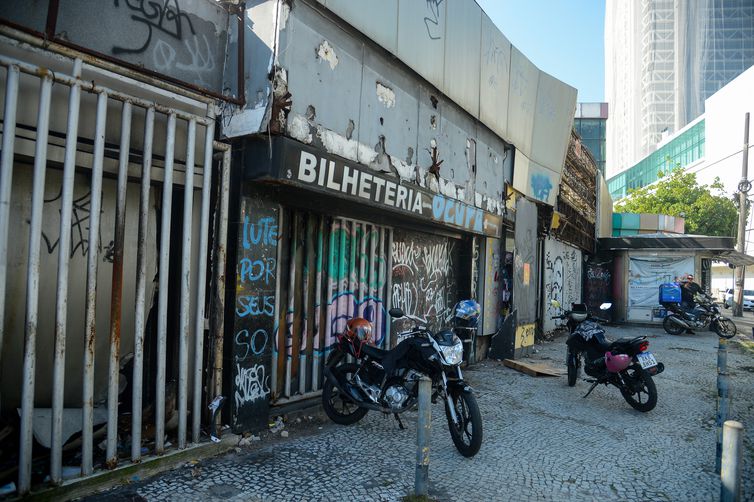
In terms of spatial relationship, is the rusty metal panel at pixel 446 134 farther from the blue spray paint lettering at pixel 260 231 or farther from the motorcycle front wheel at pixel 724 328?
the motorcycle front wheel at pixel 724 328

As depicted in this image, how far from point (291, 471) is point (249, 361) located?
3.55ft

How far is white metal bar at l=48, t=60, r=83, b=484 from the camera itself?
3.09 meters

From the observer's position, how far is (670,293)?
13961 millimetres

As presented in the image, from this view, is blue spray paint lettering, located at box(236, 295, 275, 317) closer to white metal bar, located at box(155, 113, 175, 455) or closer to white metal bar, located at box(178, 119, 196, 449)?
white metal bar, located at box(178, 119, 196, 449)

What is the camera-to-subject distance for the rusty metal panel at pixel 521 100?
9836mm

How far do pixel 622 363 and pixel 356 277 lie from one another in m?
3.53

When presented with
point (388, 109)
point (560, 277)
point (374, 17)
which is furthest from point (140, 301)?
point (560, 277)

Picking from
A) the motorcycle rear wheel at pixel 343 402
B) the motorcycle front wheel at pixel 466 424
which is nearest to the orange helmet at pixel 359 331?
the motorcycle rear wheel at pixel 343 402

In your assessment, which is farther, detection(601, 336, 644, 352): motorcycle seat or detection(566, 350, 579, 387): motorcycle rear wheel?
detection(566, 350, 579, 387): motorcycle rear wheel

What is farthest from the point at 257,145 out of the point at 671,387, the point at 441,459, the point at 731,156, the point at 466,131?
the point at 731,156

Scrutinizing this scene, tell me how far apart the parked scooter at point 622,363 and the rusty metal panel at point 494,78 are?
13.9 ft

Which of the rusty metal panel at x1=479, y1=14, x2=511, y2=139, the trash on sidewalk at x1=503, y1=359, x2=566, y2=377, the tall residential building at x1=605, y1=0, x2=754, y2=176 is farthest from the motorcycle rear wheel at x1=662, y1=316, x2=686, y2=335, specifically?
the tall residential building at x1=605, y1=0, x2=754, y2=176

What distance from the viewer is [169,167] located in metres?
3.75

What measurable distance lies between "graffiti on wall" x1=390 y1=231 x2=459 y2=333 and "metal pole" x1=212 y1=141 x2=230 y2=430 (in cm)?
295
